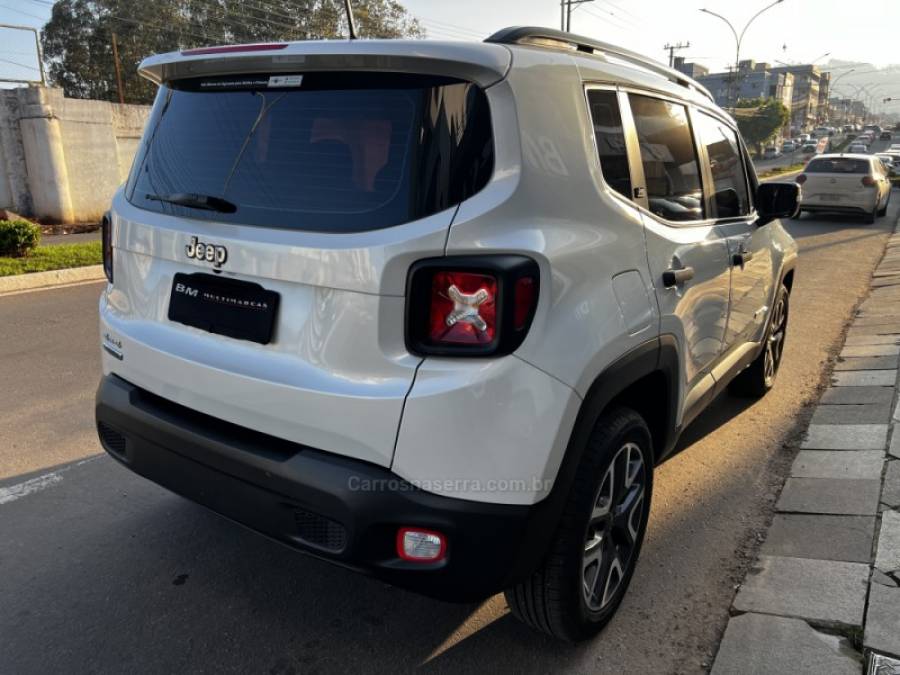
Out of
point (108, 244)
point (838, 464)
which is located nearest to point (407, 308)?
point (108, 244)

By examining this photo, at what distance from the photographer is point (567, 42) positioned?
2396mm

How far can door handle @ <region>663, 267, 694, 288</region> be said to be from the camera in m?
2.54

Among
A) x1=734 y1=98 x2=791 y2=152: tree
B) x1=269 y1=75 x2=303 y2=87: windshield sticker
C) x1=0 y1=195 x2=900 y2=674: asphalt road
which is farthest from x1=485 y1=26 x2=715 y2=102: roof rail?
x1=734 y1=98 x2=791 y2=152: tree

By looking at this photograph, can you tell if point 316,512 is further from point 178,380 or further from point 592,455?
point 592,455

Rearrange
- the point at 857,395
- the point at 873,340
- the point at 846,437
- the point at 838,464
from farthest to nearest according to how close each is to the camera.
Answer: the point at 873,340, the point at 857,395, the point at 846,437, the point at 838,464

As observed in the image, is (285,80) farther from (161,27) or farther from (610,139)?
(161,27)

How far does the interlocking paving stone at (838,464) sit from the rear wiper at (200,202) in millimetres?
3100

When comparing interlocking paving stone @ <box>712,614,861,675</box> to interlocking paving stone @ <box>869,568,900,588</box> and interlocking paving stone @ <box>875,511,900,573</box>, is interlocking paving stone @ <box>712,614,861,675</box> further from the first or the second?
interlocking paving stone @ <box>875,511,900,573</box>

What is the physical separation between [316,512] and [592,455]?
82 cm

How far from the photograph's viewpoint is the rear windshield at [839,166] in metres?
15.4

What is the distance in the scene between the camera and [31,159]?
15.3 m

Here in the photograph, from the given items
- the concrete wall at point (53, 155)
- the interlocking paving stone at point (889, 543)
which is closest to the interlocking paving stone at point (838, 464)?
the interlocking paving stone at point (889, 543)

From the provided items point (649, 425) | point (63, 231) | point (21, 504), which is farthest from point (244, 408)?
point (63, 231)

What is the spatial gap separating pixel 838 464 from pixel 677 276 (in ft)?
6.16
